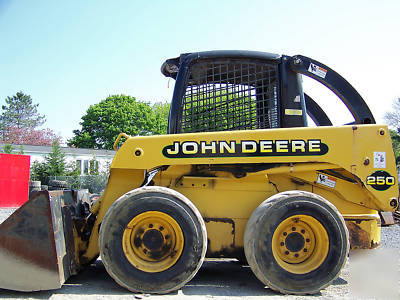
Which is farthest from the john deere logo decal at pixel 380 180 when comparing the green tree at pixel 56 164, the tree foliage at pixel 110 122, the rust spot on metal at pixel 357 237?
the tree foliage at pixel 110 122

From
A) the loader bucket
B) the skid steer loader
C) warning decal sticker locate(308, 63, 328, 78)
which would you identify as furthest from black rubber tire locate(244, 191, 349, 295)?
the loader bucket

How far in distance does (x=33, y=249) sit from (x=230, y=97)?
2.91m

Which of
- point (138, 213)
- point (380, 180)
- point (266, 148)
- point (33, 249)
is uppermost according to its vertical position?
point (266, 148)

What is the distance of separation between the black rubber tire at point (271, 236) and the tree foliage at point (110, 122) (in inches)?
1781

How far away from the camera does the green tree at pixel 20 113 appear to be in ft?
215

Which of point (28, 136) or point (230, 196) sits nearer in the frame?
point (230, 196)

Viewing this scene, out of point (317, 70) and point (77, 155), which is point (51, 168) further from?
point (317, 70)

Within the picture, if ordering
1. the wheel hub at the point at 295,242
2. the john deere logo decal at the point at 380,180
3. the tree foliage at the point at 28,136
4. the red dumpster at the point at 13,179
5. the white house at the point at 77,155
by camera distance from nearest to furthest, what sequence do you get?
the wheel hub at the point at 295,242, the john deere logo decal at the point at 380,180, the red dumpster at the point at 13,179, the white house at the point at 77,155, the tree foliage at the point at 28,136

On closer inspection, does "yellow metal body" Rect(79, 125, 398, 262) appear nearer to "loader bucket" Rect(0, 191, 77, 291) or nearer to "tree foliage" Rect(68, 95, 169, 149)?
"loader bucket" Rect(0, 191, 77, 291)

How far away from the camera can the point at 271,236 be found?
171 inches

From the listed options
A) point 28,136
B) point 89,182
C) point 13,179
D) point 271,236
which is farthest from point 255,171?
point 28,136

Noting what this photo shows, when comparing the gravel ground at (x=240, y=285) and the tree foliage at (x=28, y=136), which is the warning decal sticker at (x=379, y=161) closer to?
the gravel ground at (x=240, y=285)

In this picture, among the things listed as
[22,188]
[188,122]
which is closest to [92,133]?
[22,188]

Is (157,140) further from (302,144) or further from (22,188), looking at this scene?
A: (22,188)
